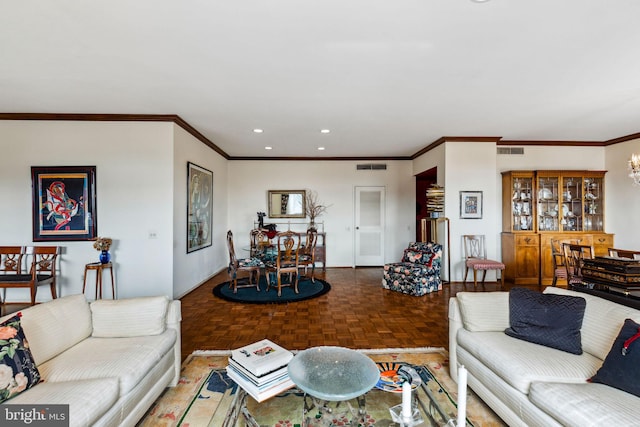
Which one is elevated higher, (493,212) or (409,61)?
(409,61)

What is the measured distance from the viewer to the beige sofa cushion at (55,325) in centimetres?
168

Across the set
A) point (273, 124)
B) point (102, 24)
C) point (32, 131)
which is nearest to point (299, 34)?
point (102, 24)

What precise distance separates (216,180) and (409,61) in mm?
4612

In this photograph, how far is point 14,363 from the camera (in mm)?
1393

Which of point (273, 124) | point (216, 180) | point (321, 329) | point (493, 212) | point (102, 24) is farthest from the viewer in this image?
point (216, 180)

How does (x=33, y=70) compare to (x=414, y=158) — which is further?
(x=414, y=158)

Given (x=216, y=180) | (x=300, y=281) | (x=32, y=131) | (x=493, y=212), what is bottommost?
(x=300, y=281)

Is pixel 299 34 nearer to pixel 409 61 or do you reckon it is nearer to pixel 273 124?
pixel 409 61

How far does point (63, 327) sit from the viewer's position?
1.85 metres

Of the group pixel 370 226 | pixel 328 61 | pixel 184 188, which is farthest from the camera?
pixel 370 226

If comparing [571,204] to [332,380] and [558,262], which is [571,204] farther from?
[332,380]

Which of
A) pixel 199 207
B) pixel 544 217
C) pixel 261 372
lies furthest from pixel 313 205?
pixel 261 372

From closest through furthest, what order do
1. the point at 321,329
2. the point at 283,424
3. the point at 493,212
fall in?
the point at 283,424 → the point at 321,329 → the point at 493,212

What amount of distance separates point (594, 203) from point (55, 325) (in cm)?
787
